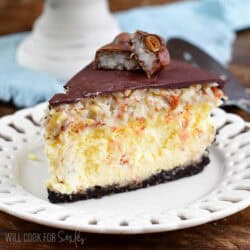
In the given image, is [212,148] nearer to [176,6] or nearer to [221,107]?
[221,107]

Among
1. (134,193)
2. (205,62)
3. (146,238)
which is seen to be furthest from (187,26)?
(146,238)

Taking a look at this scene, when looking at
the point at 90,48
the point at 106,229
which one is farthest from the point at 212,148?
the point at 90,48

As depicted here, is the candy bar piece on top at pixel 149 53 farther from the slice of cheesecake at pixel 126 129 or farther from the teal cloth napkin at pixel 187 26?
the teal cloth napkin at pixel 187 26

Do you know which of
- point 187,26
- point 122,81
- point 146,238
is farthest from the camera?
point 187,26

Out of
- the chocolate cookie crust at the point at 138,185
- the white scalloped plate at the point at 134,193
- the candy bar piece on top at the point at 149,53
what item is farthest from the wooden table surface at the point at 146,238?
the candy bar piece on top at the point at 149,53

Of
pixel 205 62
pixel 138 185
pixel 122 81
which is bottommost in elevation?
pixel 138 185

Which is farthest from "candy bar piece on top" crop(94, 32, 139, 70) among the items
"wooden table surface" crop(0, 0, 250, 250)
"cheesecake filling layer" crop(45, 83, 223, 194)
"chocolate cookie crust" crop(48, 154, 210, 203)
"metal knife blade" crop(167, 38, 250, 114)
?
"metal knife blade" crop(167, 38, 250, 114)

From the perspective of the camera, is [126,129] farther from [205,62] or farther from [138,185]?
[205,62]

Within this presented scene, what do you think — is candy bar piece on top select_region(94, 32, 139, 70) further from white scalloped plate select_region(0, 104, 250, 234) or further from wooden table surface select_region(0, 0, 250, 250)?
wooden table surface select_region(0, 0, 250, 250)
